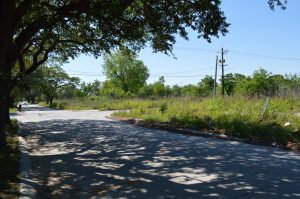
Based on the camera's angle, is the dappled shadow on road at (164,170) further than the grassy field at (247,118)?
No

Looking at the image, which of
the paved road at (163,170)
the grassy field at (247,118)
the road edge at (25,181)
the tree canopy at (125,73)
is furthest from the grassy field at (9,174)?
the tree canopy at (125,73)

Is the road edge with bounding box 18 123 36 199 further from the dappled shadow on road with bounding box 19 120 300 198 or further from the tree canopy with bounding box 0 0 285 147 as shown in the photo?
the tree canopy with bounding box 0 0 285 147

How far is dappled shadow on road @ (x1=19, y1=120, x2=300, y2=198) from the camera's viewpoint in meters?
6.94

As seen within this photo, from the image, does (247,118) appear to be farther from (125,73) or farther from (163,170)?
(125,73)

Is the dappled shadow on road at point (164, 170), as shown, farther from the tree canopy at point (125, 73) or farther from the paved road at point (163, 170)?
the tree canopy at point (125, 73)

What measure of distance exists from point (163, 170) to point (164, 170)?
0.02 meters

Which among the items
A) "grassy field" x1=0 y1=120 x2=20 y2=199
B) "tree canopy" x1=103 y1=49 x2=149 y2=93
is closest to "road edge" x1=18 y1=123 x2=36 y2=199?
"grassy field" x1=0 y1=120 x2=20 y2=199

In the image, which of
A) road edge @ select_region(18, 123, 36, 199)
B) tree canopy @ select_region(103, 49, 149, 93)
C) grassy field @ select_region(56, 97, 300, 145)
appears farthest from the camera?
tree canopy @ select_region(103, 49, 149, 93)

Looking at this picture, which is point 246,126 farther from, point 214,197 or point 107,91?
point 107,91

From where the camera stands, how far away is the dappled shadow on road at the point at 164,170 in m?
6.94

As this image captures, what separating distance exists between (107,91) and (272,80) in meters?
38.7

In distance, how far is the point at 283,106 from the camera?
22281mm

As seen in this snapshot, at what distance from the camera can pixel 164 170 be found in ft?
28.9

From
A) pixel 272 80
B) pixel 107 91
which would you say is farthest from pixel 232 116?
pixel 107 91
